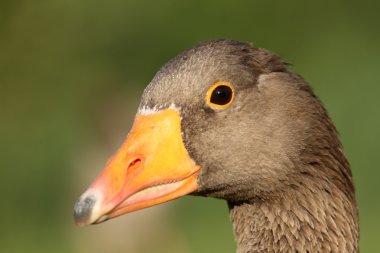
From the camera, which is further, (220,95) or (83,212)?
(220,95)

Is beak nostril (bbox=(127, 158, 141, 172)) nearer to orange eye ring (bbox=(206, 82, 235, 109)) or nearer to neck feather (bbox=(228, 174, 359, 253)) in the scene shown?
orange eye ring (bbox=(206, 82, 235, 109))

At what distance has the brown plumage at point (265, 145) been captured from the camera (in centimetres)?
624

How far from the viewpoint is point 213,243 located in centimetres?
1405

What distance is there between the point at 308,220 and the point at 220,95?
1.02 meters

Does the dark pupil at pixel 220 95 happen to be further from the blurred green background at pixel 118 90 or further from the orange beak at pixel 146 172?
the blurred green background at pixel 118 90

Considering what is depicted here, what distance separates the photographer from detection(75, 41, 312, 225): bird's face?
6.13 m

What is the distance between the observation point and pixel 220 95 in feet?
20.5

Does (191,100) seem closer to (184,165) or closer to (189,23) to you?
(184,165)

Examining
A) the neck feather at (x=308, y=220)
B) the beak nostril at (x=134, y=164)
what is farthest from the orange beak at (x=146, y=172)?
the neck feather at (x=308, y=220)

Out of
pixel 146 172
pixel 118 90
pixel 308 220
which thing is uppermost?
pixel 118 90

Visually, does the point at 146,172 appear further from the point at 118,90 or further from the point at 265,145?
the point at 118,90

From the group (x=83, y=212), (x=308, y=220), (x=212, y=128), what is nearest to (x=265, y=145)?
(x=212, y=128)

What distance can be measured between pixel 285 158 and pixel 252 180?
0.86ft

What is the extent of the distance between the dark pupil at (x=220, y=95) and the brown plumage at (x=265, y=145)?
0.17ft
